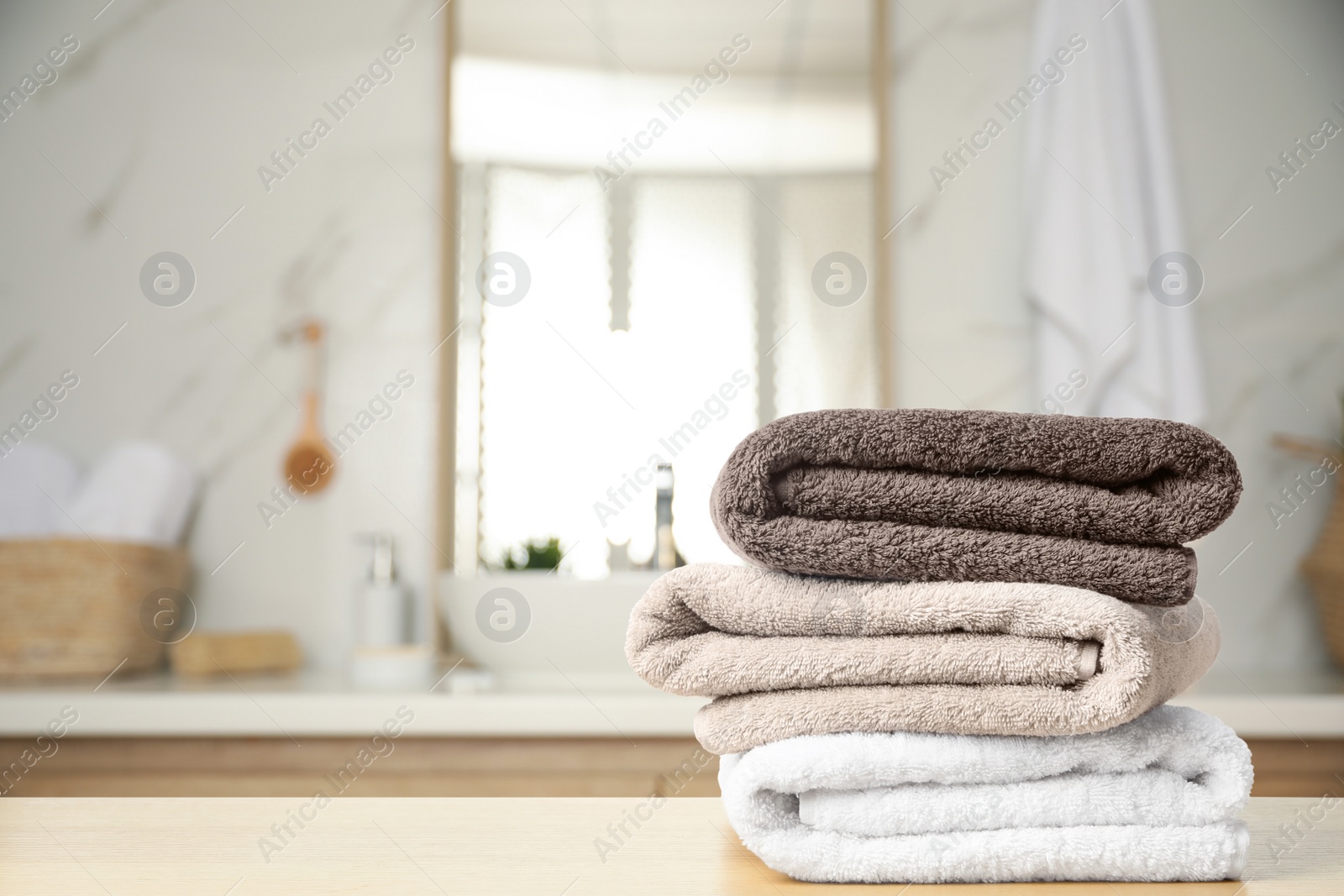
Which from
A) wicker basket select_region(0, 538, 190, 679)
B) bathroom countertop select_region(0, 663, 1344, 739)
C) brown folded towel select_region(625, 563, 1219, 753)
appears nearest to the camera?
brown folded towel select_region(625, 563, 1219, 753)

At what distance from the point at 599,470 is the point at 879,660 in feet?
4.04

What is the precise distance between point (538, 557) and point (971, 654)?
1210mm

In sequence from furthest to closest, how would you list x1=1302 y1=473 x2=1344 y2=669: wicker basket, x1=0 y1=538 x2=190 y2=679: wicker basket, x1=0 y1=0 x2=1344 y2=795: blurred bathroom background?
x1=0 y1=0 x2=1344 y2=795: blurred bathroom background < x1=1302 y1=473 x2=1344 y2=669: wicker basket < x1=0 y1=538 x2=190 y2=679: wicker basket

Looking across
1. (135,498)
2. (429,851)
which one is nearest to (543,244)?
(135,498)

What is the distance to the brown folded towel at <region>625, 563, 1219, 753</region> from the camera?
375mm

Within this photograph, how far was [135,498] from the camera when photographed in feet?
4.93

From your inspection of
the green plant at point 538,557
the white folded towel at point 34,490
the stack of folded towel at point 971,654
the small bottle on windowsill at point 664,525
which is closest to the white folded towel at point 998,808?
the stack of folded towel at point 971,654

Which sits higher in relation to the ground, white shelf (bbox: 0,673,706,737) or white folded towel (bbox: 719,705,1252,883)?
white folded towel (bbox: 719,705,1252,883)

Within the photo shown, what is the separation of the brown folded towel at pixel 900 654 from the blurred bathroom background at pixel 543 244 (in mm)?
1147

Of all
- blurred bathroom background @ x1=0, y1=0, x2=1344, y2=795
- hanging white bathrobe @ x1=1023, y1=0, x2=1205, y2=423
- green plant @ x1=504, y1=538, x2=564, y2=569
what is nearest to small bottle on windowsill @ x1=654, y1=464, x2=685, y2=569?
blurred bathroom background @ x1=0, y1=0, x2=1344, y2=795

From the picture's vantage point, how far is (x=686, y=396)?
1.62 meters

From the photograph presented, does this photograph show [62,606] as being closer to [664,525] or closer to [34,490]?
[34,490]

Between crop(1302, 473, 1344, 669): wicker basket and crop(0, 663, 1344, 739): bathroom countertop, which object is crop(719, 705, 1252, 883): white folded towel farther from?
crop(1302, 473, 1344, 669): wicker basket

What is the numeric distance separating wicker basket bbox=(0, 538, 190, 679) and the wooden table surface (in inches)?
36.5
